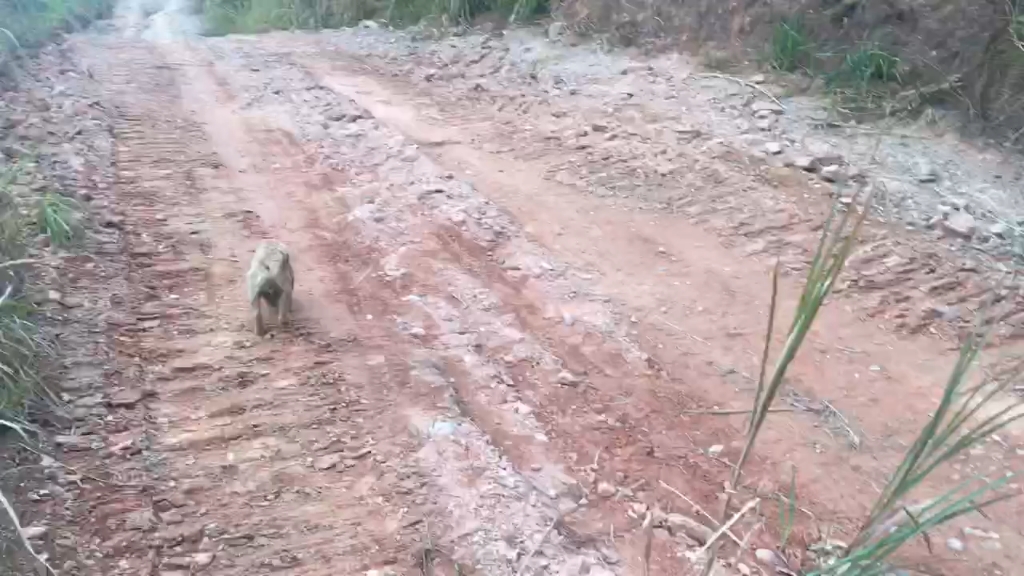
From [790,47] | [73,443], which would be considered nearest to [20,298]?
[73,443]

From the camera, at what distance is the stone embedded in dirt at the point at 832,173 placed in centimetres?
493

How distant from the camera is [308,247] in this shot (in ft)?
14.7

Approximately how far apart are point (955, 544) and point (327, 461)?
2.14 meters

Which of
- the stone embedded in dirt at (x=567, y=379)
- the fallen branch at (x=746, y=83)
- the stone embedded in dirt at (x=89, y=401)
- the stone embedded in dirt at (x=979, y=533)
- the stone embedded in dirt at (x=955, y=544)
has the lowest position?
the stone embedded in dirt at (x=955, y=544)

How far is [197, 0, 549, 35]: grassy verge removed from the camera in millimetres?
8852

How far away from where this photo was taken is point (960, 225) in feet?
14.5

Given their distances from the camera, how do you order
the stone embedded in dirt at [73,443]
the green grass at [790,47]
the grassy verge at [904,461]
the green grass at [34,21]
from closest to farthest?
the grassy verge at [904,461] → the stone embedded in dirt at [73,443] → the green grass at [790,47] → the green grass at [34,21]

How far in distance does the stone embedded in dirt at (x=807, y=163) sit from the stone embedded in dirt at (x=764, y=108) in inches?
27.5

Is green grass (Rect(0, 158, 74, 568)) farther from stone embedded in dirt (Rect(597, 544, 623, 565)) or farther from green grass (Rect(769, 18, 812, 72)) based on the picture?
green grass (Rect(769, 18, 812, 72))

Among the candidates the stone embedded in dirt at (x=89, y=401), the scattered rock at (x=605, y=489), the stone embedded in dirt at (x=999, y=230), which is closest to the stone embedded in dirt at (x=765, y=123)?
the stone embedded in dirt at (x=999, y=230)

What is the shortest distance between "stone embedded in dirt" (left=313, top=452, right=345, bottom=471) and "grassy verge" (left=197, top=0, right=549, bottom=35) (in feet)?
21.2

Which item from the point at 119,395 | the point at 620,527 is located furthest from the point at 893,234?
the point at 119,395

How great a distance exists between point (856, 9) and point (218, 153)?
179 inches

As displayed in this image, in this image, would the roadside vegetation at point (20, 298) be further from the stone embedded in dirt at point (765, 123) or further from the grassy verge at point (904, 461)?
the stone embedded in dirt at point (765, 123)
